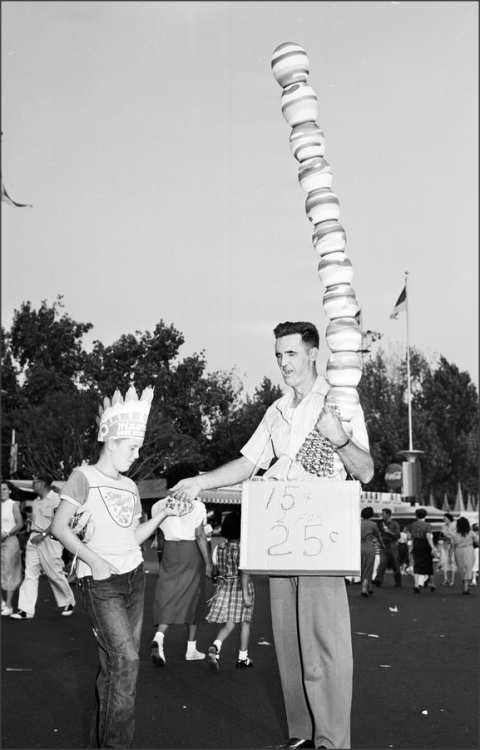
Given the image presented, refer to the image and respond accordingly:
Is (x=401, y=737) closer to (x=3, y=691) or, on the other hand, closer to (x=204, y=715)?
(x=204, y=715)

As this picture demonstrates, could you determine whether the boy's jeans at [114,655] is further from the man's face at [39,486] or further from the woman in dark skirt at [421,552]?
the woman in dark skirt at [421,552]

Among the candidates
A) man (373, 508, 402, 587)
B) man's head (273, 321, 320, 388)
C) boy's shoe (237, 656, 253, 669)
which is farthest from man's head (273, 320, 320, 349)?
man (373, 508, 402, 587)

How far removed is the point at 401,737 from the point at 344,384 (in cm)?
256

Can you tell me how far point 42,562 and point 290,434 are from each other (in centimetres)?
956

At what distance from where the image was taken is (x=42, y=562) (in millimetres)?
13594

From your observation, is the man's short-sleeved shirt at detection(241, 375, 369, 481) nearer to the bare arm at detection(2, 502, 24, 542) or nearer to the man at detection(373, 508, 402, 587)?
the bare arm at detection(2, 502, 24, 542)

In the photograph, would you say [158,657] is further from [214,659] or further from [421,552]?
[421,552]

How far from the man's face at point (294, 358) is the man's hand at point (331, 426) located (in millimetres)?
391

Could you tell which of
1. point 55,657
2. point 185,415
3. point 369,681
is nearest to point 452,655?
point 369,681

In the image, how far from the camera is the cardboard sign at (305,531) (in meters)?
4.43

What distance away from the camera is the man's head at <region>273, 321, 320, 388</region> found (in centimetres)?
485

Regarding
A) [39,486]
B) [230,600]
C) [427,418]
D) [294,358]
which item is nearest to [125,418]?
[294,358]

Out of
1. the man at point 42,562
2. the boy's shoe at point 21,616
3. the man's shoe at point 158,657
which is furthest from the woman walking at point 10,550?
the man's shoe at point 158,657

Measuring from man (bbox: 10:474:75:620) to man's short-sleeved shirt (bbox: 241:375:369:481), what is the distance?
→ 28.7ft
